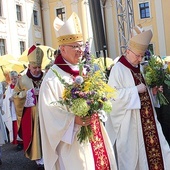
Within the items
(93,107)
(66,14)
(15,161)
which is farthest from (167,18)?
(93,107)

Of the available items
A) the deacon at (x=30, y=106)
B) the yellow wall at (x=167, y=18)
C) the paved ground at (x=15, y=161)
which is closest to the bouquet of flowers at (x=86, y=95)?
the deacon at (x=30, y=106)

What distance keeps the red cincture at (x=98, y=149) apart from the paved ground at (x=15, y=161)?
2622 millimetres

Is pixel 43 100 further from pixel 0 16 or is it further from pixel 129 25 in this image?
pixel 0 16

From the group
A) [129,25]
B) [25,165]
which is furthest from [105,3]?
[25,165]

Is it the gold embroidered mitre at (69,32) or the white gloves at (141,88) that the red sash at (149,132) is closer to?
the white gloves at (141,88)

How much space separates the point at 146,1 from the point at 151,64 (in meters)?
23.0

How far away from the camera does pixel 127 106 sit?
3.74 metres

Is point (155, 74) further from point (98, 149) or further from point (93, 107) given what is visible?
point (93, 107)

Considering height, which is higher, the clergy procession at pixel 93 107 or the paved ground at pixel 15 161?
the clergy procession at pixel 93 107

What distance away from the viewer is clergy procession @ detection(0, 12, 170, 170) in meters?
2.68

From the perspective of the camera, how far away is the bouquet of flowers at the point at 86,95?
8.33 feet

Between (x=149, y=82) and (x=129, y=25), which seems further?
(x=129, y=25)

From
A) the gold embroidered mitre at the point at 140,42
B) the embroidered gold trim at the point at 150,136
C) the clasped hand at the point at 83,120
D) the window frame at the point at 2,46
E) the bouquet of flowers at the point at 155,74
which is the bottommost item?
the embroidered gold trim at the point at 150,136

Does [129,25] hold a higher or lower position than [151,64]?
higher
